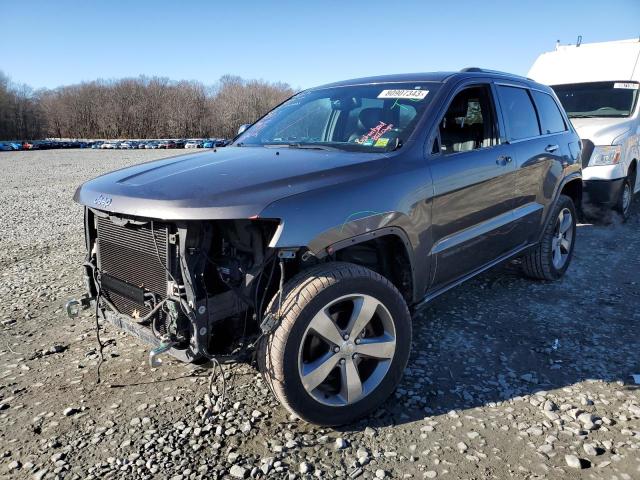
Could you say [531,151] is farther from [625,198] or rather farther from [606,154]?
[625,198]

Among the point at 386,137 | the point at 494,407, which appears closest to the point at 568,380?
the point at 494,407

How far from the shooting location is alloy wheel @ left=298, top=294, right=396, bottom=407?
2.64 m

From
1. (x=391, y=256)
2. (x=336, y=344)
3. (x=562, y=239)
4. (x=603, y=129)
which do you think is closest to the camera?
(x=336, y=344)

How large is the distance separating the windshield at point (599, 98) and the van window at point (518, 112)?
4.51 m

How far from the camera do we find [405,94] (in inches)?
142

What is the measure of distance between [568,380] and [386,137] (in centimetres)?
198

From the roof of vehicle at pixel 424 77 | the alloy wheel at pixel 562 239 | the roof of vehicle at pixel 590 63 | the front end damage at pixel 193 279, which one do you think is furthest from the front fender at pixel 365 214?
the roof of vehicle at pixel 590 63

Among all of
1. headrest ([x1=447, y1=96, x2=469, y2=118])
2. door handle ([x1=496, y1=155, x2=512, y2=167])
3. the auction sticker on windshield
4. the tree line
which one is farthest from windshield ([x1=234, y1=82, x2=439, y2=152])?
the tree line

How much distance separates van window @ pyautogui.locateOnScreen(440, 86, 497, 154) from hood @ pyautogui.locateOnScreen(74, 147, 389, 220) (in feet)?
2.59

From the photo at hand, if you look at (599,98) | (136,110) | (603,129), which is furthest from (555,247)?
(136,110)

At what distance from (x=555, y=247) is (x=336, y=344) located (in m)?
3.38

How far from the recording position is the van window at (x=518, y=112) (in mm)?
4195

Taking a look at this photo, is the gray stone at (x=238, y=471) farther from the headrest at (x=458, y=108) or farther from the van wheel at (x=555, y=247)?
the van wheel at (x=555, y=247)

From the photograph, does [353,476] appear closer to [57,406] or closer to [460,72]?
[57,406]
